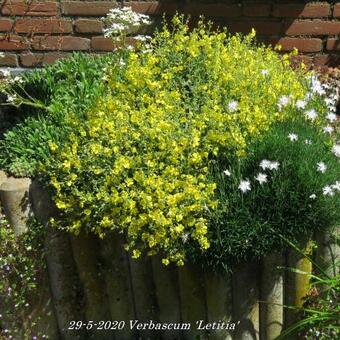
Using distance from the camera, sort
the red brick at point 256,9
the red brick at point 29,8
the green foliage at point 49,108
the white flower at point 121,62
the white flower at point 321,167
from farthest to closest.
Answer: the red brick at point 29,8 → the red brick at point 256,9 → the white flower at point 121,62 → the green foliage at point 49,108 → the white flower at point 321,167

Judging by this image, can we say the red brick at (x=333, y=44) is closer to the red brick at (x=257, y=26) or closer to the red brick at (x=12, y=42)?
the red brick at (x=257, y=26)

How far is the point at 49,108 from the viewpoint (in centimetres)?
295

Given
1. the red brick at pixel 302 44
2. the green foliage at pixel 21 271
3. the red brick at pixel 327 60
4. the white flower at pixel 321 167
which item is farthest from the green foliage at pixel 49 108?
the red brick at pixel 327 60

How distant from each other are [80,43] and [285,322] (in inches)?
98.4

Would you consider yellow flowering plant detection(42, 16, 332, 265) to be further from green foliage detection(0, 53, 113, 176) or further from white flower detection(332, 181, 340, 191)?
white flower detection(332, 181, 340, 191)

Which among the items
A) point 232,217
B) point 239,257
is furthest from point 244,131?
point 239,257

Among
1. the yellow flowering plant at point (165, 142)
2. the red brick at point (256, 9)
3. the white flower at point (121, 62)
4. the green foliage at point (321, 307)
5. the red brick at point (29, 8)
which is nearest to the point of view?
the yellow flowering plant at point (165, 142)

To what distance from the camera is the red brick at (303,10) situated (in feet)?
13.0

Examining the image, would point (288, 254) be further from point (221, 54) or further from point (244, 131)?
point (221, 54)

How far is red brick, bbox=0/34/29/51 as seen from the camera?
13.7 ft

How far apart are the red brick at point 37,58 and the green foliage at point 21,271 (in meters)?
1.86

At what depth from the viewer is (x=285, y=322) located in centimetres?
287

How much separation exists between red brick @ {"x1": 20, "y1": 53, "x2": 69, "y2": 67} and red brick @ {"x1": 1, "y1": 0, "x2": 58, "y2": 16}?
313 mm

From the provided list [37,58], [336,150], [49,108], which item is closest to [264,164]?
[336,150]
